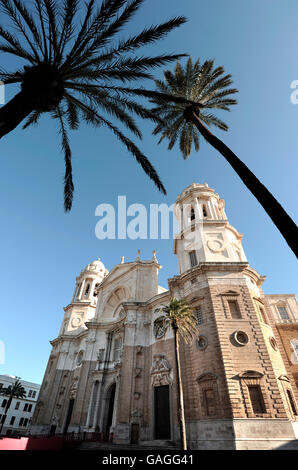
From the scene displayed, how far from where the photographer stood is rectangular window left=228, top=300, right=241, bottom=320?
1881 cm

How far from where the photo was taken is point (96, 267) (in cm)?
4672

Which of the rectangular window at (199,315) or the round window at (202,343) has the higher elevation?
the rectangular window at (199,315)

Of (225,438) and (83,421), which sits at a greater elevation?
(83,421)

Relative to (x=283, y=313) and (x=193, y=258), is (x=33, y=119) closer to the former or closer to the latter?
(x=193, y=258)

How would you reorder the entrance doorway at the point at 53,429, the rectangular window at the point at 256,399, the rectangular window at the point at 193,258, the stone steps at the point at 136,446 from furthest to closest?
the entrance doorway at the point at 53,429 → the rectangular window at the point at 193,258 → the stone steps at the point at 136,446 → the rectangular window at the point at 256,399

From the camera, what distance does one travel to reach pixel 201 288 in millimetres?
20688

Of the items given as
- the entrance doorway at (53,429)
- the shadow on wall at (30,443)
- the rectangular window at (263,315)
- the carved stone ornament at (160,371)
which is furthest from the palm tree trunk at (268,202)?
the entrance doorway at (53,429)

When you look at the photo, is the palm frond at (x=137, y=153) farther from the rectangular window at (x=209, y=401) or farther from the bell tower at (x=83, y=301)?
the bell tower at (x=83, y=301)

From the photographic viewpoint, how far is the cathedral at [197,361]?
15.0 m

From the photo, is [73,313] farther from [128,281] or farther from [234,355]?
[234,355]

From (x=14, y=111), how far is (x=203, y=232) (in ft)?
70.6

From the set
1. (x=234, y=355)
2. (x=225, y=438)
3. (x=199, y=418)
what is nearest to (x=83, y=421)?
(x=199, y=418)

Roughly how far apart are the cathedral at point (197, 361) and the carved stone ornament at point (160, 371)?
8 centimetres
